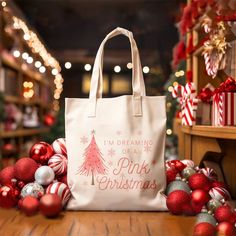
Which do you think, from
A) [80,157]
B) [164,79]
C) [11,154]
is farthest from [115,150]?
[11,154]

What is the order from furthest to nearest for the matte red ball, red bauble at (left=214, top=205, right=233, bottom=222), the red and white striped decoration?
the red and white striped decoration, red bauble at (left=214, top=205, right=233, bottom=222), the matte red ball

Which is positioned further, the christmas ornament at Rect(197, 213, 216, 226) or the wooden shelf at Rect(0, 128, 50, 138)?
the wooden shelf at Rect(0, 128, 50, 138)

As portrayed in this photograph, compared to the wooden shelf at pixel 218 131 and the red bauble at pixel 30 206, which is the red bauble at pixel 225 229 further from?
the red bauble at pixel 30 206

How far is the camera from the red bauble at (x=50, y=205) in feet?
4.07

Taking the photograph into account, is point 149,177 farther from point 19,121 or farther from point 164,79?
point 19,121

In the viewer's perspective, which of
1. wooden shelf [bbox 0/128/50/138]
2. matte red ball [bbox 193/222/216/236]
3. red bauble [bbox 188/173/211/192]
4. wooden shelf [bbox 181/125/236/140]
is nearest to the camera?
matte red ball [bbox 193/222/216/236]

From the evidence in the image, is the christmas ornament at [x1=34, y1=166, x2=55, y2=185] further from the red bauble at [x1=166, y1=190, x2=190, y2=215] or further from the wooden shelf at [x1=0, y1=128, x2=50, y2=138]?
the wooden shelf at [x1=0, y1=128, x2=50, y2=138]

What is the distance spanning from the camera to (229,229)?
1.09 metres

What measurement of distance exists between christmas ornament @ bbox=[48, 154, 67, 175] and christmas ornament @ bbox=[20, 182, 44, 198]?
0.09 meters

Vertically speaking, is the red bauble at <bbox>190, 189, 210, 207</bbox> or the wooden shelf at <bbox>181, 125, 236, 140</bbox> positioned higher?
the wooden shelf at <bbox>181, 125, 236, 140</bbox>

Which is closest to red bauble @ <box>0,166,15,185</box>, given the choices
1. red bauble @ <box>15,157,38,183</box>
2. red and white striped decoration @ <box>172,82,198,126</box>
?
red bauble @ <box>15,157,38,183</box>

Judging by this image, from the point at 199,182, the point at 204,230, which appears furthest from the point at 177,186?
the point at 204,230

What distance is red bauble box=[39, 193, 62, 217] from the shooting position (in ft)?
4.07

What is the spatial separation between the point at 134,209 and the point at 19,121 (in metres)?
4.12
